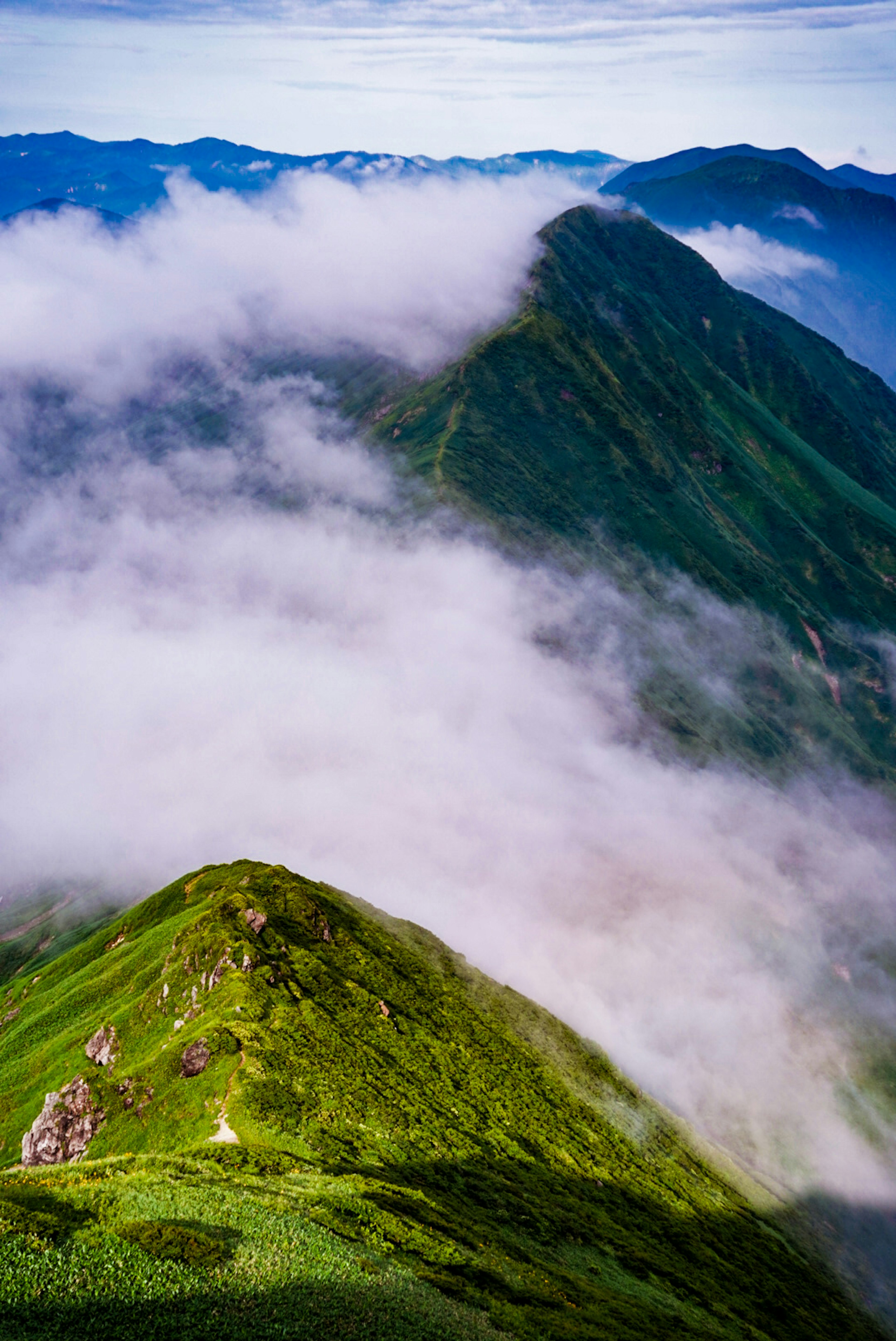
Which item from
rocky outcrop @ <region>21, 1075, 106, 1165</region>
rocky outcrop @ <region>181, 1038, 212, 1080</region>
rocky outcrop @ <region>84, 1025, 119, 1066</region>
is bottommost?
rocky outcrop @ <region>21, 1075, 106, 1165</region>

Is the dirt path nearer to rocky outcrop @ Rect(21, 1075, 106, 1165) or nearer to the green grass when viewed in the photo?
the green grass

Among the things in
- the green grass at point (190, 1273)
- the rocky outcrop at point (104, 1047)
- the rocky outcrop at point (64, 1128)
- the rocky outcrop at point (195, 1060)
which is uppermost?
the green grass at point (190, 1273)

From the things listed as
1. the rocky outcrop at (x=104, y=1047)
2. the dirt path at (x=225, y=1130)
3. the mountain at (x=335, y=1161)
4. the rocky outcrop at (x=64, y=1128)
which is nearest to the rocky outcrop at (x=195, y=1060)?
the mountain at (x=335, y=1161)

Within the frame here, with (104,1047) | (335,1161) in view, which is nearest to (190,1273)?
(335,1161)

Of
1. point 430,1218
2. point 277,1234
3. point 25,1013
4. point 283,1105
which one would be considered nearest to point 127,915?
point 25,1013

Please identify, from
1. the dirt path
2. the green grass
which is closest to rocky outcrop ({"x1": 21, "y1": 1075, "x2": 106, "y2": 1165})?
the dirt path

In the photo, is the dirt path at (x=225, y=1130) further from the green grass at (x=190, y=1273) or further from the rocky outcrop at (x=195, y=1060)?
the green grass at (x=190, y=1273)

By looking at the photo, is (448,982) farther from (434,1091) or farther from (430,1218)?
(430,1218)
